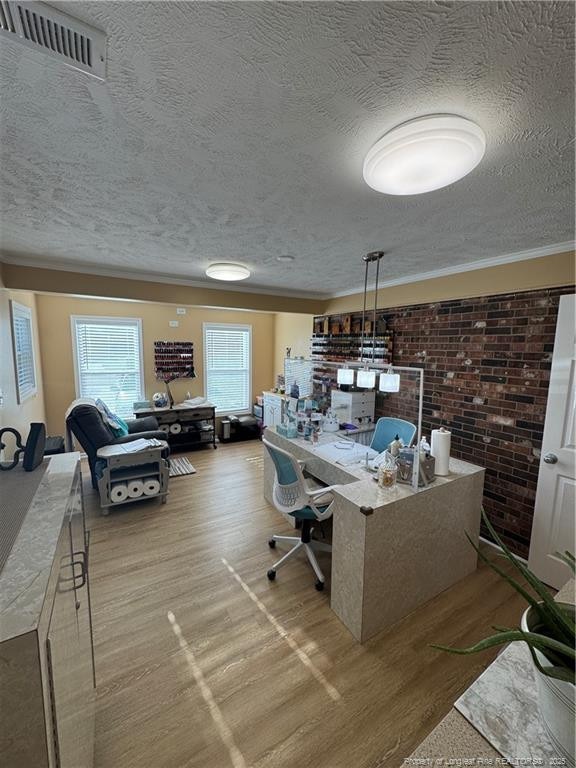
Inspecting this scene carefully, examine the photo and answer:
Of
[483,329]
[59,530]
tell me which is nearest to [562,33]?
[59,530]

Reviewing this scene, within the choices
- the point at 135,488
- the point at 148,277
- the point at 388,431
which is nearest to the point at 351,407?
the point at 388,431

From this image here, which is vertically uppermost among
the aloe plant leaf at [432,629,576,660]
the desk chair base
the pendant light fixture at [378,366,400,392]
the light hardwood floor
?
the pendant light fixture at [378,366,400,392]

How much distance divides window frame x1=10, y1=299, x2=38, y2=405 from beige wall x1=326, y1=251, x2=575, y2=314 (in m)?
3.82

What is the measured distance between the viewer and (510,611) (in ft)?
6.55

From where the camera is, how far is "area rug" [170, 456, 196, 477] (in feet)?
13.6

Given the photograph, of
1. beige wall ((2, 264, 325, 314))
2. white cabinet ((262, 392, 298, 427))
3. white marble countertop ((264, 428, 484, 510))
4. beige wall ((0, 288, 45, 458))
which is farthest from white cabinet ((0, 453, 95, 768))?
white cabinet ((262, 392, 298, 427))

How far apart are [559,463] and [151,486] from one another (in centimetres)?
364

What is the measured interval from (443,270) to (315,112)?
2373 millimetres

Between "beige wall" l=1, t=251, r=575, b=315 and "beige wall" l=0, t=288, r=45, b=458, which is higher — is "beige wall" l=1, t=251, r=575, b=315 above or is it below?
above

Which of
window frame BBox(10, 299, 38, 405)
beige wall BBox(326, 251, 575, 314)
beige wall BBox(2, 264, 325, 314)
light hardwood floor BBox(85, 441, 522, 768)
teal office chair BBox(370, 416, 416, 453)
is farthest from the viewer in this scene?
window frame BBox(10, 299, 38, 405)

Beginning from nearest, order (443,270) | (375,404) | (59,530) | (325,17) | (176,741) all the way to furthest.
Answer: (325,17)
(59,530)
(176,741)
(443,270)
(375,404)

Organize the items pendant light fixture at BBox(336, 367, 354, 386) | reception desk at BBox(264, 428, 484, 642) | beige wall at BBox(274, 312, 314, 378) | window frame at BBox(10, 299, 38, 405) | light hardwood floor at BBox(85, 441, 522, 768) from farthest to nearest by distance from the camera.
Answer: beige wall at BBox(274, 312, 314, 378) < window frame at BBox(10, 299, 38, 405) < pendant light fixture at BBox(336, 367, 354, 386) < reception desk at BBox(264, 428, 484, 642) < light hardwood floor at BBox(85, 441, 522, 768)

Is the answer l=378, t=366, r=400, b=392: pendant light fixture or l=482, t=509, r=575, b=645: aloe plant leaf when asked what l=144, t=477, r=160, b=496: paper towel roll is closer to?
l=378, t=366, r=400, b=392: pendant light fixture

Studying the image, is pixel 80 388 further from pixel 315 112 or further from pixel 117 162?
pixel 315 112
